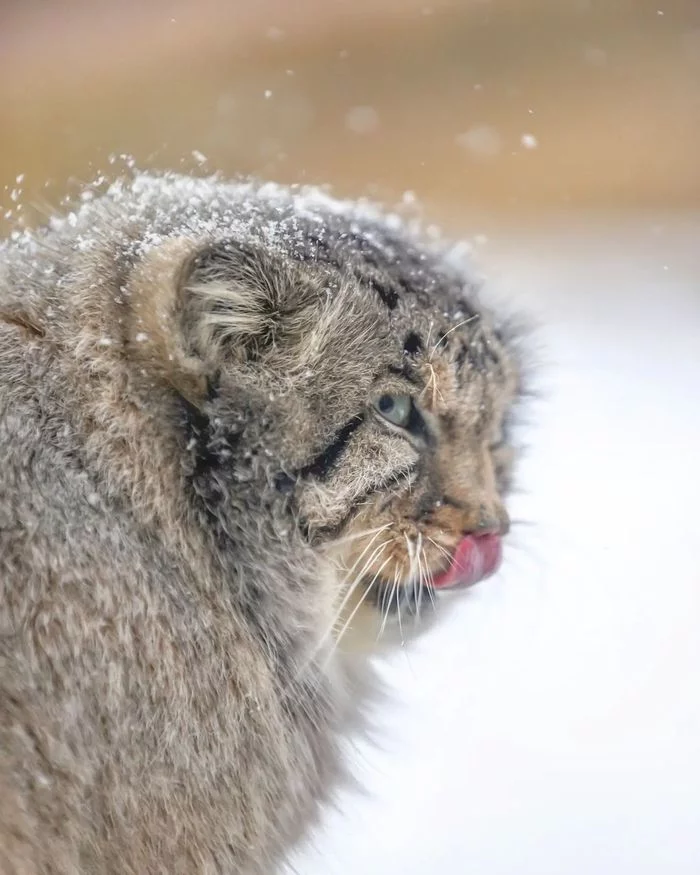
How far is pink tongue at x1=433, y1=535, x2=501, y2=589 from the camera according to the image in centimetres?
79

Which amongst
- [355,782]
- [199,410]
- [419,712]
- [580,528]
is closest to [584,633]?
[580,528]

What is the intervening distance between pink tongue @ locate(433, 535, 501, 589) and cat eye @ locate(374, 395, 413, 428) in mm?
136

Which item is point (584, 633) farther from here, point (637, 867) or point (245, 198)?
point (245, 198)

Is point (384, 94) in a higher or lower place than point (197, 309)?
higher

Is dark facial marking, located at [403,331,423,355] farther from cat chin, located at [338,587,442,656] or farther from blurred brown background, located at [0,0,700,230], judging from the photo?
blurred brown background, located at [0,0,700,230]

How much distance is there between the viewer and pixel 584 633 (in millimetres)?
1206

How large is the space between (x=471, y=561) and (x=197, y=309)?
0.36 metres

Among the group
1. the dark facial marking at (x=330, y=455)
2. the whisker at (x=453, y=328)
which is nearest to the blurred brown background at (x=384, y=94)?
the whisker at (x=453, y=328)

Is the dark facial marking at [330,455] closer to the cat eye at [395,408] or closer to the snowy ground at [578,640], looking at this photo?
the cat eye at [395,408]

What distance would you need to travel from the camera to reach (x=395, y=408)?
734 mm

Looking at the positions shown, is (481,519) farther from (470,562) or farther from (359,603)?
(359,603)

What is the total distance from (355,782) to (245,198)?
2.14ft

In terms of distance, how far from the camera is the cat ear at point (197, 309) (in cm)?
67

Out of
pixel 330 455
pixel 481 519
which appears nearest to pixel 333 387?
pixel 330 455
